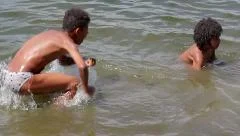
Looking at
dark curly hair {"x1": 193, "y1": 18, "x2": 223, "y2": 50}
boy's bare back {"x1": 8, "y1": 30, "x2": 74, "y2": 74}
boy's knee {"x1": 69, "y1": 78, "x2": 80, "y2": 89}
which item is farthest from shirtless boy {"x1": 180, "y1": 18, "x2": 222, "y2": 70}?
boy's bare back {"x1": 8, "y1": 30, "x2": 74, "y2": 74}

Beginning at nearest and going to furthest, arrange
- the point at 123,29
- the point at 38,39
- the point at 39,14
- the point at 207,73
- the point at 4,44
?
the point at 38,39 → the point at 207,73 → the point at 4,44 → the point at 123,29 → the point at 39,14

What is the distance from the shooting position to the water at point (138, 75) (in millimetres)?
5730

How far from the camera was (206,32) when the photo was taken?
7.57 metres

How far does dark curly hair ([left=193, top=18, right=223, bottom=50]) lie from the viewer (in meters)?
7.57

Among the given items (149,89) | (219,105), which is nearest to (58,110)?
(149,89)

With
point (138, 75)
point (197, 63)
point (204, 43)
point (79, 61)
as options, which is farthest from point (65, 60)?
point (204, 43)

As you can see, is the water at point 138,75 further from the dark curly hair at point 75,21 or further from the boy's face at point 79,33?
the dark curly hair at point 75,21

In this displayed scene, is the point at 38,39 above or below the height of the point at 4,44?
above

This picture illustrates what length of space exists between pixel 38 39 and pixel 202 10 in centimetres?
526

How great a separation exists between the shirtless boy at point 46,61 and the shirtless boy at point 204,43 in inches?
87.5

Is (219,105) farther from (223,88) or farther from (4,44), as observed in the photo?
(4,44)

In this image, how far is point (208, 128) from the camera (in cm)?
564

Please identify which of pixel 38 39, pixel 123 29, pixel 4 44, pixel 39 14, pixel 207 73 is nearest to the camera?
pixel 38 39

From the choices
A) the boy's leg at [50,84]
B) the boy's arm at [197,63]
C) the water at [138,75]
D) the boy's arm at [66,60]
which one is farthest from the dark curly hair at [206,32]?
the boy's leg at [50,84]
